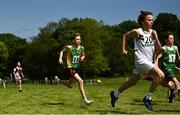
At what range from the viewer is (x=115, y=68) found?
118m

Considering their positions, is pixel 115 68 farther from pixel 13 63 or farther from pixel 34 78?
pixel 13 63

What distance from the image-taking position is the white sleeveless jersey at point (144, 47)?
12.7m

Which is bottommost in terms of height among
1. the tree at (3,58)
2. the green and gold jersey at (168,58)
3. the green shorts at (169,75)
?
the green shorts at (169,75)

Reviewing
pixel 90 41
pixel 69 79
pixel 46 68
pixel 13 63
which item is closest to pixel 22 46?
pixel 13 63

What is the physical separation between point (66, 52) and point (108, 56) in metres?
103

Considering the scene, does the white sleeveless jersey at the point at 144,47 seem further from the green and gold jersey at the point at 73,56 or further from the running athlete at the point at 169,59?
the green and gold jersey at the point at 73,56

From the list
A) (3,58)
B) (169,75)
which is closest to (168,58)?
(169,75)

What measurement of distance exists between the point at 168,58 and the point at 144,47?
340 centimetres

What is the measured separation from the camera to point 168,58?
626 inches

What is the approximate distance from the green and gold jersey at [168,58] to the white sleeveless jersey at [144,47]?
3.13m

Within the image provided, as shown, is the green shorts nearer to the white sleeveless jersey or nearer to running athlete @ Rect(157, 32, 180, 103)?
running athlete @ Rect(157, 32, 180, 103)

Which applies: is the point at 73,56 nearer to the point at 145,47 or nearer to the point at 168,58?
the point at 168,58

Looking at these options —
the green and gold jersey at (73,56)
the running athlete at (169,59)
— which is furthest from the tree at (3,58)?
the running athlete at (169,59)

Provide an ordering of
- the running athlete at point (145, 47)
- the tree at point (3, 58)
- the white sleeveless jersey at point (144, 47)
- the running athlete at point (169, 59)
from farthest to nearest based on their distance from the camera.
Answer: the tree at point (3, 58)
the running athlete at point (169, 59)
the white sleeveless jersey at point (144, 47)
the running athlete at point (145, 47)
